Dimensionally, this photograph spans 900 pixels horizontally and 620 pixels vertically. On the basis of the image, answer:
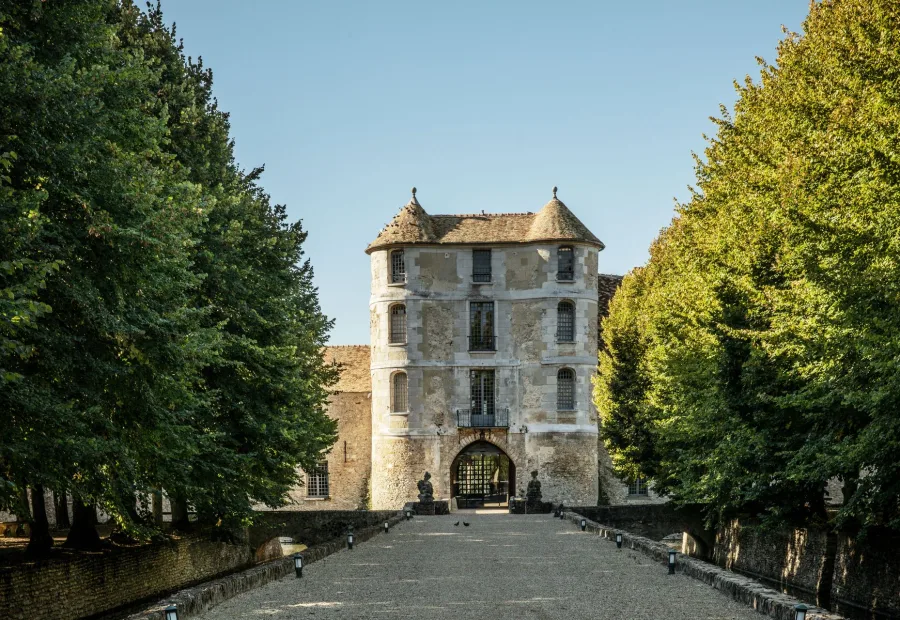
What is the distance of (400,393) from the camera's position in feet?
148

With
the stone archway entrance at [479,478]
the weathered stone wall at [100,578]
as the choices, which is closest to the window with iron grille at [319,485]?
the stone archway entrance at [479,478]

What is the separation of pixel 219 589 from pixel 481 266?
31.5 metres

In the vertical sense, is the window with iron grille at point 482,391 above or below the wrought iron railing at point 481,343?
below

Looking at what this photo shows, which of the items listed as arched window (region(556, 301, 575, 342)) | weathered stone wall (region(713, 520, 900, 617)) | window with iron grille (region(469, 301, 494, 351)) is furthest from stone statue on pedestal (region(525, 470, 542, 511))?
weathered stone wall (region(713, 520, 900, 617))

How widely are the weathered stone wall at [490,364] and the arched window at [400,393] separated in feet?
0.71

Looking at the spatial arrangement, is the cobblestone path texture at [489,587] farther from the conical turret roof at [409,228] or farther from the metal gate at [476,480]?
the conical turret roof at [409,228]

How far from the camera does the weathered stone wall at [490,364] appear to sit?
44094 millimetres

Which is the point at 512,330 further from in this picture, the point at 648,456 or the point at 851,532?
the point at 851,532

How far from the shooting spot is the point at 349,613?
45.4 feet

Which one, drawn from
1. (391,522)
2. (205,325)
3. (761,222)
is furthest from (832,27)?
(391,522)

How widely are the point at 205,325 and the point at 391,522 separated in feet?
41.6

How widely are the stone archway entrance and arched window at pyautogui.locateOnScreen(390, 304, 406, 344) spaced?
18.0 ft

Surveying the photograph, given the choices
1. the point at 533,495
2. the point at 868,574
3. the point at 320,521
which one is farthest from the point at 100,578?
the point at 533,495

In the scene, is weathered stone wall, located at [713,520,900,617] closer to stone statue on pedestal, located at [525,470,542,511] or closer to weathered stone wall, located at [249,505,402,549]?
stone statue on pedestal, located at [525,470,542,511]
